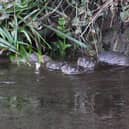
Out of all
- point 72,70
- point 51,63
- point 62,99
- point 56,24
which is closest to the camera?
point 62,99

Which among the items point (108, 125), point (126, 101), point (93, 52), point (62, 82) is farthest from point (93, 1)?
point (108, 125)

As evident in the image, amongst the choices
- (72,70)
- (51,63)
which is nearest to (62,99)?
(72,70)

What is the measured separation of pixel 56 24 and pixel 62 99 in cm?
106

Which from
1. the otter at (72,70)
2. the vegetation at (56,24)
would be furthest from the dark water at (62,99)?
the vegetation at (56,24)

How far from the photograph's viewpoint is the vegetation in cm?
430

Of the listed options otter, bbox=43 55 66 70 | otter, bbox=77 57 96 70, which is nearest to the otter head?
otter, bbox=43 55 66 70

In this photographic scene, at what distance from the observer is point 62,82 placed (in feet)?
13.0

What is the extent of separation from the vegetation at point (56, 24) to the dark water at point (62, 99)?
0.88ft

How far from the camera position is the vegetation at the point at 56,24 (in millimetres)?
4301

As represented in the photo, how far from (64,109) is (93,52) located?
3.54 ft

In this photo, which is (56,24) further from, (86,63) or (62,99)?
(62,99)

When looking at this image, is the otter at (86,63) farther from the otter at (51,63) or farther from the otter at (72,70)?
the otter at (51,63)

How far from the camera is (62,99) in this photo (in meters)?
3.61

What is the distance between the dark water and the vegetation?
0.27 m
